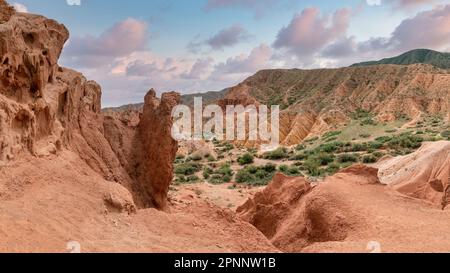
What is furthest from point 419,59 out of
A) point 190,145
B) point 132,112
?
point 132,112

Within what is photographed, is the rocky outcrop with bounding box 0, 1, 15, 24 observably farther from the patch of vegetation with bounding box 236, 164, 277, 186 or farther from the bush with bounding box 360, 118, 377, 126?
the bush with bounding box 360, 118, 377, 126

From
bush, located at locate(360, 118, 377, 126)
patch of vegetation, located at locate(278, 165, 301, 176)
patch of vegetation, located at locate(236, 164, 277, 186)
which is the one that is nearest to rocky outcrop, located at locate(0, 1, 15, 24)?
patch of vegetation, located at locate(236, 164, 277, 186)

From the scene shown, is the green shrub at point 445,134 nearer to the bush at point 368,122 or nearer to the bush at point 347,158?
the bush at point 347,158

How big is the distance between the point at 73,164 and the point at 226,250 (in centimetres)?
369

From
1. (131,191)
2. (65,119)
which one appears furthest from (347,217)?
(65,119)

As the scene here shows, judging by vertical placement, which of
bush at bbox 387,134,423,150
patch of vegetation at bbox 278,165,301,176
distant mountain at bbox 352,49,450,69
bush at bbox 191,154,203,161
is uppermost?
distant mountain at bbox 352,49,450,69

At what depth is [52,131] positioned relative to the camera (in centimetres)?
868

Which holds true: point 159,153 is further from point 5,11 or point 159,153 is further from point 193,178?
point 193,178

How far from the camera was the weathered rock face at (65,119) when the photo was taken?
7.56 metres

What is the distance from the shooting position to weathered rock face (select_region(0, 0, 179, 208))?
7562 millimetres

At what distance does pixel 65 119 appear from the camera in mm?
9562

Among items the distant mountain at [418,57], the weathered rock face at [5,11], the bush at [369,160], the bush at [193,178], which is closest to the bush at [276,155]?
the bush at [369,160]

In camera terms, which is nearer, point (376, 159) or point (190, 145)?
point (376, 159)
